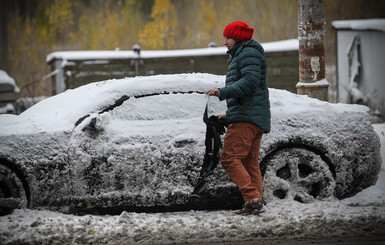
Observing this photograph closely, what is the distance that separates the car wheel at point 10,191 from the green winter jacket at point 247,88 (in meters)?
2.00

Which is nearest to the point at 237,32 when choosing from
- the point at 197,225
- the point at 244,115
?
the point at 244,115

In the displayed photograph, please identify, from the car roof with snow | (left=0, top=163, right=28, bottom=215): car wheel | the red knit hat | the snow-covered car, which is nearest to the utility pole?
the car roof with snow

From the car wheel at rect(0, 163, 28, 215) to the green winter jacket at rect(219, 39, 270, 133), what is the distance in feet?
6.57

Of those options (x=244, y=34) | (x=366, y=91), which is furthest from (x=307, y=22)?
(x=366, y=91)

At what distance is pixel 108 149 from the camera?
5.33 meters

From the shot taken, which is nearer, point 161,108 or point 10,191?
point 10,191

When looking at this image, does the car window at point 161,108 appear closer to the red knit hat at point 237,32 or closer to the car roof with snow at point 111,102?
the car roof with snow at point 111,102

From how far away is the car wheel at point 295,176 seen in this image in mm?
5582

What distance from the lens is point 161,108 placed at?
5.63m

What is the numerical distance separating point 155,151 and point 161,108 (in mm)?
483

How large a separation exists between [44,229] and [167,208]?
118 cm

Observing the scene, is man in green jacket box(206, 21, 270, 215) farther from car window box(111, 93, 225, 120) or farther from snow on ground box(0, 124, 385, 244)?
car window box(111, 93, 225, 120)

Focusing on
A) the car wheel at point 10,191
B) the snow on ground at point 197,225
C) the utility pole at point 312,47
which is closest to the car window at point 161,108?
the snow on ground at point 197,225

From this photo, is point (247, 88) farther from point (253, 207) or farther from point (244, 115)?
point (253, 207)
